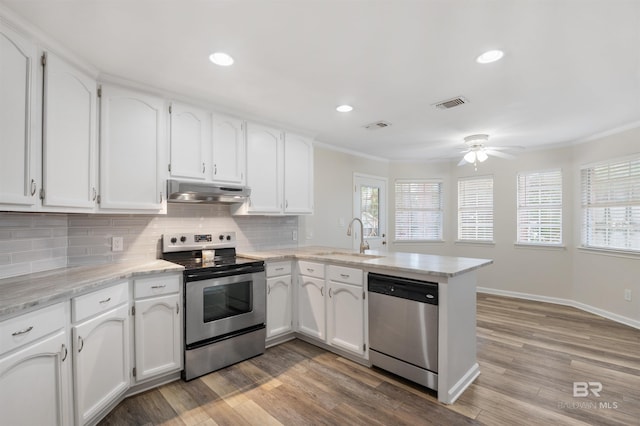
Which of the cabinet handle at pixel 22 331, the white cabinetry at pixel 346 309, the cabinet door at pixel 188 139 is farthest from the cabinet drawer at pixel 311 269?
the cabinet handle at pixel 22 331

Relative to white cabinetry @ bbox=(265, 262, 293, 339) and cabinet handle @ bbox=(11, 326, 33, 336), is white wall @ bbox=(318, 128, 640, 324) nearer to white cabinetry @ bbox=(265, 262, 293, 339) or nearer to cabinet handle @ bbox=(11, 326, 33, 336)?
white cabinetry @ bbox=(265, 262, 293, 339)

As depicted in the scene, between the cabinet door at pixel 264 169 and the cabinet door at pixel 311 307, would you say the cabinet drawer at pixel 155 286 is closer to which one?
the cabinet door at pixel 264 169

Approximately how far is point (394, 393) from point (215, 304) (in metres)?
1.60

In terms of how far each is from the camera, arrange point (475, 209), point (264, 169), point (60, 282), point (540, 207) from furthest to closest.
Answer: point (475, 209), point (540, 207), point (264, 169), point (60, 282)

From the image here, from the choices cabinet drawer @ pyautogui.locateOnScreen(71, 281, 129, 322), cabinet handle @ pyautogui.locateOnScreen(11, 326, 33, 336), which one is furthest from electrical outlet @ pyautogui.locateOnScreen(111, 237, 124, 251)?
cabinet handle @ pyautogui.locateOnScreen(11, 326, 33, 336)

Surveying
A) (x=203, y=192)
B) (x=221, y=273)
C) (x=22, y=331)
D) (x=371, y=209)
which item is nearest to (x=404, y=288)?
(x=221, y=273)

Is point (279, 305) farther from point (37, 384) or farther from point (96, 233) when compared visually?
point (37, 384)

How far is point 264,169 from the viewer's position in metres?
3.35

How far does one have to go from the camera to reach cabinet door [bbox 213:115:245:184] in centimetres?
295

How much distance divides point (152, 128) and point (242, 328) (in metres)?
1.91

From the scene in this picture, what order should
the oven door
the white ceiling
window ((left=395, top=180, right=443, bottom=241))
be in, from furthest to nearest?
window ((left=395, top=180, right=443, bottom=241)), the oven door, the white ceiling

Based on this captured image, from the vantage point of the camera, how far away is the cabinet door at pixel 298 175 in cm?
359

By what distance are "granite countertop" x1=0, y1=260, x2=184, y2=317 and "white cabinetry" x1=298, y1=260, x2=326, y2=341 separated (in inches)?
48.0

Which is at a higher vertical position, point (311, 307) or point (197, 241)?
point (197, 241)
